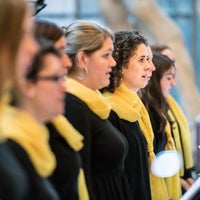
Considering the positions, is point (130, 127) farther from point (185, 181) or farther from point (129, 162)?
point (185, 181)

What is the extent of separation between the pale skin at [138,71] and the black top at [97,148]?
1.53 feet

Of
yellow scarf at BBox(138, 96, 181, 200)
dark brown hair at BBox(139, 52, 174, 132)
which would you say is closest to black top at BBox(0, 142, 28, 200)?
yellow scarf at BBox(138, 96, 181, 200)

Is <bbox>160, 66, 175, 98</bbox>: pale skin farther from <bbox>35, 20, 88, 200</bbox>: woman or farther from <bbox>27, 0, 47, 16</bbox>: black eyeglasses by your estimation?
<bbox>35, 20, 88, 200</bbox>: woman

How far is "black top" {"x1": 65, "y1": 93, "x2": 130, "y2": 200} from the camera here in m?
2.54

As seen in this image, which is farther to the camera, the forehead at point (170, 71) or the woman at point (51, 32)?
the forehead at point (170, 71)

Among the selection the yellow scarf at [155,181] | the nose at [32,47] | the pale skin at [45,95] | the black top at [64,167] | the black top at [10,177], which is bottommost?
the yellow scarf at [155,181]

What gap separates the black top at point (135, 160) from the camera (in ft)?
9.61

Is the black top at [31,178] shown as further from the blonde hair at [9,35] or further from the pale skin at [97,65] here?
the pale skin at [97,65]

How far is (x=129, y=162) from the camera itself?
2.93 metres

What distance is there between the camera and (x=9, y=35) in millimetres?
1569

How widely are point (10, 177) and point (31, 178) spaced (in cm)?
15

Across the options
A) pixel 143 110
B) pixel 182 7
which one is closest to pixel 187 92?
pixel 182 7

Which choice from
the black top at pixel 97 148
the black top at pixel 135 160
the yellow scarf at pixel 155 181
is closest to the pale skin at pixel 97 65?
the black top at pixel 97 148

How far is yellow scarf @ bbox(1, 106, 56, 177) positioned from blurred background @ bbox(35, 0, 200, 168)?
5.08m
